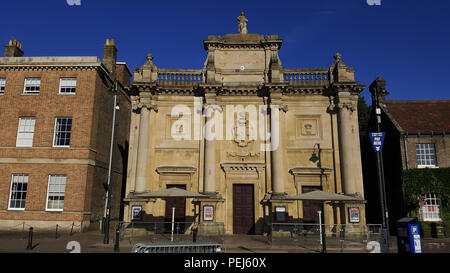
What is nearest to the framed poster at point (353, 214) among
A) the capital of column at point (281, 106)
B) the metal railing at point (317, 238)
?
the metal railing at point (317, 238)

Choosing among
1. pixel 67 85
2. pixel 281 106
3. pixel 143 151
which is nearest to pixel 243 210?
pixel 281 106

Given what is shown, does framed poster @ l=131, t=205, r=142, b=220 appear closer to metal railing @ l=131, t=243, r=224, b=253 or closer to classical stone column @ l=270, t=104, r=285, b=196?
classical stone column @ l=270, t=104, r=285, b=196

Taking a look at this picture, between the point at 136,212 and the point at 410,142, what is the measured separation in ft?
62.0

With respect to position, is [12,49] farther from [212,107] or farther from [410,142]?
[410,142]

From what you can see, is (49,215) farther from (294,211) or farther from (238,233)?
(294,211)

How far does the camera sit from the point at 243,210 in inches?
775

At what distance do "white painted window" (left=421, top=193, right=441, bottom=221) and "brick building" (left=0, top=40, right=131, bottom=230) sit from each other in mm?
21114

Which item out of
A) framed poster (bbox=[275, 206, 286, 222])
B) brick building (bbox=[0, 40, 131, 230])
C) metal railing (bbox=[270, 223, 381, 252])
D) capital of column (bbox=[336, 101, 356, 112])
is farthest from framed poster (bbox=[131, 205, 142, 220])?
capital of column (bbox=[336, 101, 356, 112])

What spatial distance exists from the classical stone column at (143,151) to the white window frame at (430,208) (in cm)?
1828

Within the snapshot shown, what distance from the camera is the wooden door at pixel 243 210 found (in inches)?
764

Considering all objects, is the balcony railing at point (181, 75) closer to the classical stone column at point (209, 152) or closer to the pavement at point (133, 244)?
the classical stone column at point (209, 152)

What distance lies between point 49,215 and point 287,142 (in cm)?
1560

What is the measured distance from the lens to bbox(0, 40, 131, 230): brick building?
1900cm

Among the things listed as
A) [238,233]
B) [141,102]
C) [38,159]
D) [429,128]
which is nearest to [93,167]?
[38,159]
